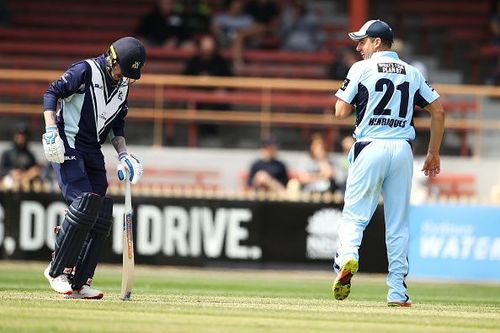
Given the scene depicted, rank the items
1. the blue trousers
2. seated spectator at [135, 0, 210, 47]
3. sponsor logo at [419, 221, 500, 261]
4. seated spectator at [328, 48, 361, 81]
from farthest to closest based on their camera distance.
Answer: seated spectator at [135, 0, 210, 47], seated spectator at [328, 48, 361, 81], sponsor logo at [419, 221, 500, 261], the blue trousers

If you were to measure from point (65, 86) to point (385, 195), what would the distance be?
2.70m

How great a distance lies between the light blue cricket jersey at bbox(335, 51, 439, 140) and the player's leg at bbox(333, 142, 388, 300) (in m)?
0.14

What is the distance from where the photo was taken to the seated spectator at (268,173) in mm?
19531

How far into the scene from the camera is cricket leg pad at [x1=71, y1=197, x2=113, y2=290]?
400 inches

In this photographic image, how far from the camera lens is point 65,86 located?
10.1m

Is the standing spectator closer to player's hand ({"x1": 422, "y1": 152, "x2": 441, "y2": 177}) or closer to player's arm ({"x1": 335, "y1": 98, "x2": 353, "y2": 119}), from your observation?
player's arm ({"x1": 335, "y1": 98, "x2": 353, "y2": 119})

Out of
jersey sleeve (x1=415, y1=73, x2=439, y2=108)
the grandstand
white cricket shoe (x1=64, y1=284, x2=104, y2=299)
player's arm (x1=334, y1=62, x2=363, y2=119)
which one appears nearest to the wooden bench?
the grandstand

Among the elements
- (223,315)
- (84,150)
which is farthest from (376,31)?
(223,315)

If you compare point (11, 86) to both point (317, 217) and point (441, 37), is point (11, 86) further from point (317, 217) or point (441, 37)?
point (441, 37)

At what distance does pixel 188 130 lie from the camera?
71.5 feet

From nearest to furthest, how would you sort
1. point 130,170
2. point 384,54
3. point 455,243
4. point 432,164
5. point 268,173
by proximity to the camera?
point 130,170, point 384,54, point 432,164, point 455,243, point 268,173

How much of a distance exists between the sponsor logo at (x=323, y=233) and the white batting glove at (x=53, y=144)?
9.04 metres

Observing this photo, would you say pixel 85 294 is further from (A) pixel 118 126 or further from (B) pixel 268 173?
(B) pixel 268 173

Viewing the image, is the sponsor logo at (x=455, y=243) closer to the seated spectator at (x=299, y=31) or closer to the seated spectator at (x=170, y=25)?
the seated spectator at (x=299, y=31)
